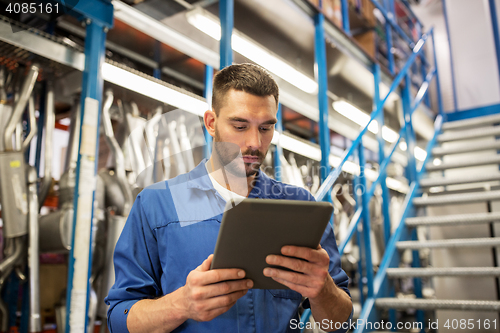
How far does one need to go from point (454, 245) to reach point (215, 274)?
2.41 meters

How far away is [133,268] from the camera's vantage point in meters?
0.97

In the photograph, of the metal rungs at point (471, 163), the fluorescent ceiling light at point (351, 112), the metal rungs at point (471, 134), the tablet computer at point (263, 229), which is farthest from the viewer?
the fluorescent ceiling light at point (351, 112)

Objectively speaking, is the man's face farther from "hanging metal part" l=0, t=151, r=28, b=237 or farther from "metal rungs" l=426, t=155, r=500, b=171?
"metal rungs" l=426, t=155, r=500, b=171

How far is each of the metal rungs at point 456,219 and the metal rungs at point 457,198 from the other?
22cm

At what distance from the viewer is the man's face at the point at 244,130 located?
0.88m

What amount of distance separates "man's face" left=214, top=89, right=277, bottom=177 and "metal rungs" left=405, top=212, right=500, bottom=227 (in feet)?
7.73

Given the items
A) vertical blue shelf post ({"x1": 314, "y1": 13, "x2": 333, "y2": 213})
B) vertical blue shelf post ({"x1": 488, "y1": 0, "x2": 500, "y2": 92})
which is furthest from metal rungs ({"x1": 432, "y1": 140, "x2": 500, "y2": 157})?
vertical blue shelf post ({"x1": 314, "y1": 13, "x2": 333, "y2": 213})

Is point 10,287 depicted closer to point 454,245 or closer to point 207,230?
point 207,230

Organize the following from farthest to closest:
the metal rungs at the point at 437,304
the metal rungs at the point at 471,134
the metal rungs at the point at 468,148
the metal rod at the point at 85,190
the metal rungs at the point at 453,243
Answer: the metal rungs at the point at 471,134 → the metal rungs at the point at 468,148 → the metal rungs at the point at 453,243 → the metal rungs at the point at 437,304 → the metal rod at the point at 85,190

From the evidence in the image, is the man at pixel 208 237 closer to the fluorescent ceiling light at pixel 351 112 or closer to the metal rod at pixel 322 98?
the metal rod at pixel 322 98

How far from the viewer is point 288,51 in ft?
10.1

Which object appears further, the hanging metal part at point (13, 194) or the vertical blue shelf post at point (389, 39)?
the vertical blue shelf post at point (389, 39)

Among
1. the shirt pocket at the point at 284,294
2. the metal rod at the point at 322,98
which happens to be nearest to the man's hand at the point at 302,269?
the shirt pocket at the point at 284,294

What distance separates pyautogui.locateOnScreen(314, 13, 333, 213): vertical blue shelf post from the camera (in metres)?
2.29
